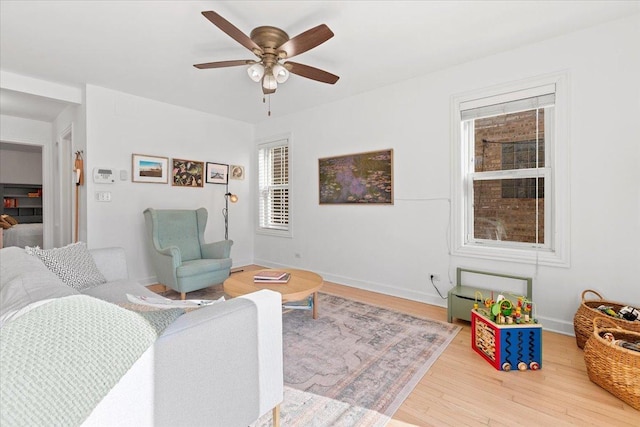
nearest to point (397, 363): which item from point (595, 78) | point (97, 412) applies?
point (97, 412)

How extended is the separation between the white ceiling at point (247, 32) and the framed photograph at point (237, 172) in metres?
1.58

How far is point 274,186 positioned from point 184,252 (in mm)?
1811

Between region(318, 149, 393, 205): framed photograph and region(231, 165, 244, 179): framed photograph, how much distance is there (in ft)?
5.14

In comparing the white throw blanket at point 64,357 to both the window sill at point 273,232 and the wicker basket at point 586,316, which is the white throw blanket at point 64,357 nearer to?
the wicker basket at point 586,316

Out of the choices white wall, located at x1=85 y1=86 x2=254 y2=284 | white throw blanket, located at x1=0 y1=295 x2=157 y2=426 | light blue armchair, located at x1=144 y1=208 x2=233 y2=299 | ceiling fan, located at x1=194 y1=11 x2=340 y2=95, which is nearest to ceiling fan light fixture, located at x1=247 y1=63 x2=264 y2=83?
ceiling fan, located at x1=194 y1=11 x2=340 y2=95

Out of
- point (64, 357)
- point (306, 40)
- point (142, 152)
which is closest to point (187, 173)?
point (142, 152)

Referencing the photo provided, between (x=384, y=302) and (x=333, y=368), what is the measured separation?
56.6 inches

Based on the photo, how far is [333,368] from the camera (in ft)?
6.58

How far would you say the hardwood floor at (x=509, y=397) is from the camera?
1.53 m

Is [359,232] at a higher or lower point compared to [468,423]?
higher

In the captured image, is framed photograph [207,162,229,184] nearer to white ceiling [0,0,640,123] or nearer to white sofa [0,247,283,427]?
white ceiling [0,0,640,123]

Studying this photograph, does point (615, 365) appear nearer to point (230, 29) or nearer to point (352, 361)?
point (352, 361)

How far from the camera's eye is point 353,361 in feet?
6.87

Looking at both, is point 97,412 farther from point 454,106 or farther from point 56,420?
point 454,106
